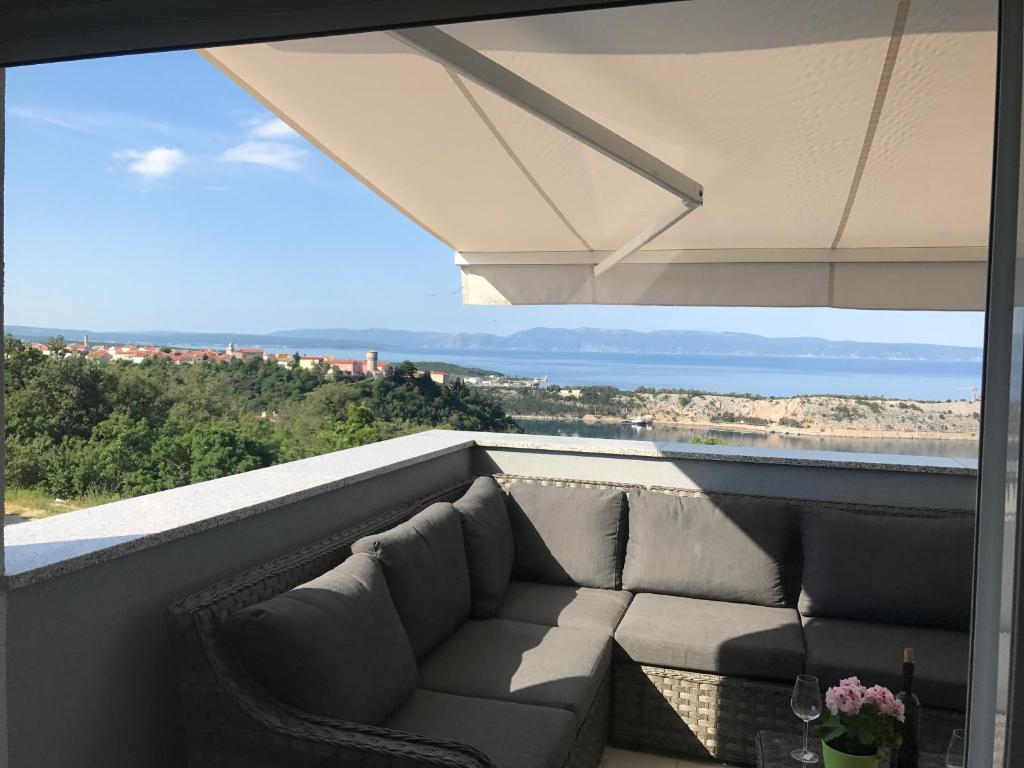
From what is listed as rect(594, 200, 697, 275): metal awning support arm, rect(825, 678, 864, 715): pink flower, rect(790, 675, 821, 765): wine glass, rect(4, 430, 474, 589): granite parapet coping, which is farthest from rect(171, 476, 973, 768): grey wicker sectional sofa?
rect(594, 200, 697, 275): metal awning support arm

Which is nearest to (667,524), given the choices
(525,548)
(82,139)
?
(525,548)

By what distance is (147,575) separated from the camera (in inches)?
83.9

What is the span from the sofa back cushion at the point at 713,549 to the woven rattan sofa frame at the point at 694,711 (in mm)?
607

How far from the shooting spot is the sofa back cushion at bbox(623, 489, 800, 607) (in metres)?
3.70

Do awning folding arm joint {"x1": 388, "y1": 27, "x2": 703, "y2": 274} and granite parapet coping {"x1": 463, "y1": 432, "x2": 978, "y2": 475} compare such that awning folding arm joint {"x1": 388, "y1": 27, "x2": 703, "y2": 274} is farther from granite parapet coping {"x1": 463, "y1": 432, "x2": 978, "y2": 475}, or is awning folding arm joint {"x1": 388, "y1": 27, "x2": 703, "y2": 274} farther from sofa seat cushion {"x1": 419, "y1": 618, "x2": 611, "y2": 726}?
sofa seat cushion {"x1": 419, "y1": 618, "x2": 611, "y2": 726}

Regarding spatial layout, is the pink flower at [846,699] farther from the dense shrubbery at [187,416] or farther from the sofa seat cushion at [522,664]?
the dense shrubbery at [187,416]

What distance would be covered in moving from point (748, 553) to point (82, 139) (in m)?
20.5

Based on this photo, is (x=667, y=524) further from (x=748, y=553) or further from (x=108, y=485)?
(x=108, y=485)

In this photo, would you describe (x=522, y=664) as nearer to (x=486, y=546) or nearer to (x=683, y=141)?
(x=486, y=546)

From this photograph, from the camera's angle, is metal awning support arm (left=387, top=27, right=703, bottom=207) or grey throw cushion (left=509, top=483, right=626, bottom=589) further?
grey throw cushion (left=509, top=483, right=626, bottom=589)

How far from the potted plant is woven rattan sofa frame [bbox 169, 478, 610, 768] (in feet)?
3.21

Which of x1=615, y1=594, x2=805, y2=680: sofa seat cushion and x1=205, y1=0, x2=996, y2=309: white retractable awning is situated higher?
x1=205, y1=0, x2=996, y2=309: white retractable awning

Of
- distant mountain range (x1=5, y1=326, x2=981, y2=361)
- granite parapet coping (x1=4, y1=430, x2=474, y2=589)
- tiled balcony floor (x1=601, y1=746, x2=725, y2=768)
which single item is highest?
distant mountain range (x1=5, y1=326, x2=981, y2=361)

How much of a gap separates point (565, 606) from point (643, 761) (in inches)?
28.7
